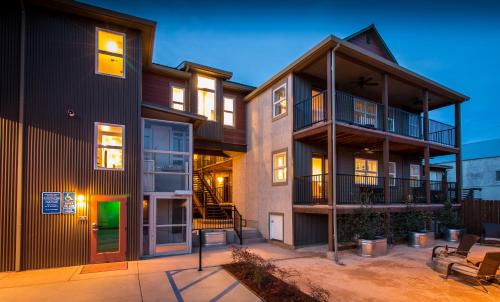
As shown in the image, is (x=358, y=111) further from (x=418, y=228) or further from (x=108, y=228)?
(x=108, y=228)

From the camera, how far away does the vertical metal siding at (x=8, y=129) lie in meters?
8.08

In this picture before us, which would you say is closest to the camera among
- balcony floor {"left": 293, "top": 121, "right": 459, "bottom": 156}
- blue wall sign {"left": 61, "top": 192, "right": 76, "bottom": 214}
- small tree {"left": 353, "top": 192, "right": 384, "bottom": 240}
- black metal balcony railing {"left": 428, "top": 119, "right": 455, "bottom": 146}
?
blue wall sign {"left": 61, "top": 192, "right": 76, "bottom": 214}

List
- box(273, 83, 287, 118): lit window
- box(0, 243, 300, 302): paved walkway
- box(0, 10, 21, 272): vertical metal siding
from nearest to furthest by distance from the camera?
box(0, 243, 300, 302): paved walkway
box(0, 10, 21, 272): vertical metal siding
box(273, 83, 287, 118): lit window

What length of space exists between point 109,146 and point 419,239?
481 inches

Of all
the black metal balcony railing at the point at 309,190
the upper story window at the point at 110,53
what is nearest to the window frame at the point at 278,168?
the black metal balcony railing at the point at 309,190

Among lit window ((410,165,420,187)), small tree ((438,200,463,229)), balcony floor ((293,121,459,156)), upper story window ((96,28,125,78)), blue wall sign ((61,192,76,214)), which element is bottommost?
small tree ((438,200,463,229))

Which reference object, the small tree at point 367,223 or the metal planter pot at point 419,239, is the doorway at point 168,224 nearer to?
the small tree at point 367,223

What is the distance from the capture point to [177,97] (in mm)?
13852

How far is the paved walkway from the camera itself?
20.5 feet

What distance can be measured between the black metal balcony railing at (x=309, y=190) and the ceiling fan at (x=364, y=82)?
15.9 feet

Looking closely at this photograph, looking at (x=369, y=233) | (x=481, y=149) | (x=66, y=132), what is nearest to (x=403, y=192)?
(x=369, y=233)

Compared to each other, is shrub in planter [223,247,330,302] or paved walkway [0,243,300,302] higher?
shrub in planter [223,247,330,302]

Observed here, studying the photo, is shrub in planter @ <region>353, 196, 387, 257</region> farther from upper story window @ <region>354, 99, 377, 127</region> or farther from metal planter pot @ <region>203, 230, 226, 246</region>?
metal planter pot @ <region>203, 230, 226, 246</region>

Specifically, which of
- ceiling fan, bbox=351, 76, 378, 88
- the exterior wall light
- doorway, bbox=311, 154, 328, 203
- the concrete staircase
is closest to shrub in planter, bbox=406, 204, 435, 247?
doorway, bbox=311, 154, 328, 203
